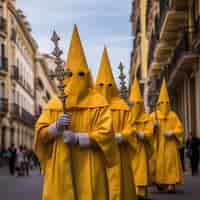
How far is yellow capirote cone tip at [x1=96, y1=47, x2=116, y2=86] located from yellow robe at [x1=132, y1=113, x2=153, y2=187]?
328 centimetres

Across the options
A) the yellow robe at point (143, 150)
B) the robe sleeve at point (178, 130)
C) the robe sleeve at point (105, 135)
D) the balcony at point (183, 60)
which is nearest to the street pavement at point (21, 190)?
the yellow robe at point (143, 150)

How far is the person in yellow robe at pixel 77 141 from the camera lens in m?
7.09

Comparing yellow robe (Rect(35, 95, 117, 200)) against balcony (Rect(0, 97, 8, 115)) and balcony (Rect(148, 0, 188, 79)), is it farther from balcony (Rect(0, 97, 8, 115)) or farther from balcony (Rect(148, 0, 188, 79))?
balcony (Rect(0, 97, 8, 115))

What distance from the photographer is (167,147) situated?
15727mm

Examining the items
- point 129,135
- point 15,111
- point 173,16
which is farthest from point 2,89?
point 129,135

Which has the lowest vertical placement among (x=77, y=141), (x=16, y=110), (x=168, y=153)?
(x=77, y=141)

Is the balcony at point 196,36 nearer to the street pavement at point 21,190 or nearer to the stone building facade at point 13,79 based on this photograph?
the street pavement at point 21,190

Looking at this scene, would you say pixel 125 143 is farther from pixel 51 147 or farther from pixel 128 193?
pixel 51 147

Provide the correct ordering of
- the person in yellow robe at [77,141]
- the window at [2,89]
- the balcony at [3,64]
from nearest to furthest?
the person in yellow robe at [77,141], the balcony at [3,64], the window at [2,89]

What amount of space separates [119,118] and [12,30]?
48.5 meters

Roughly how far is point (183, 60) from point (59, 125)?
21.9 m

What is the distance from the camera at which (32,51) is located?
270 feet

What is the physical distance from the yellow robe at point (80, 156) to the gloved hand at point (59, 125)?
0.14m

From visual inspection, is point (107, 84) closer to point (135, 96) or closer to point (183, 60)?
point (135, 96)
